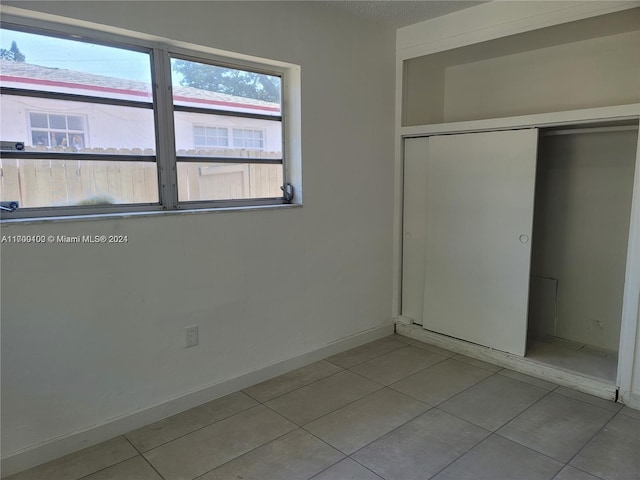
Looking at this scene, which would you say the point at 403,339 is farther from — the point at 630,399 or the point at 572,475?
the point at 572,475

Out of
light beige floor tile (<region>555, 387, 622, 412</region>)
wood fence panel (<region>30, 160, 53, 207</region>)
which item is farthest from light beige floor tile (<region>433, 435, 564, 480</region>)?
wood fence panel (<region>30, 160, 53, 207</region>)

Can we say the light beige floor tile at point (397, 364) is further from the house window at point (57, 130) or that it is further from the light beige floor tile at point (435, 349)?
the house window at point (57, 130)

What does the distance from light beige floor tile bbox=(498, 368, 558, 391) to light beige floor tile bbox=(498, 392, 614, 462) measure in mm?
153

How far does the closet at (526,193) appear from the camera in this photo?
3037mm

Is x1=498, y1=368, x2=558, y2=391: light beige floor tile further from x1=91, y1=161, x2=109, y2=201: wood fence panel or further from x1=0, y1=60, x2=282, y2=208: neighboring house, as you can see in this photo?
x1=91, y1=161, x2=109, y2=201: wood fence panel

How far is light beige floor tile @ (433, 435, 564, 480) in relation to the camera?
201 cm

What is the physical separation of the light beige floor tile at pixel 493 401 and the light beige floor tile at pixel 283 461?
89cm

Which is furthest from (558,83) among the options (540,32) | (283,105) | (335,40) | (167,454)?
(167,454)

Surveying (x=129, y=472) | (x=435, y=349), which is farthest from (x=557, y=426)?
(x=129, y=472)

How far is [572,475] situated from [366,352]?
1.72 meters

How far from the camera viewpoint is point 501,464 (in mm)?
2094

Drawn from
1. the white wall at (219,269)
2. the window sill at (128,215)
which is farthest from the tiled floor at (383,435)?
the window sill at (128,215)

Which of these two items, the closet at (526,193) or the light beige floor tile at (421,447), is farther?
the closet at (526,193)

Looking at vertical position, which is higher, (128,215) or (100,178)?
(100,178)
